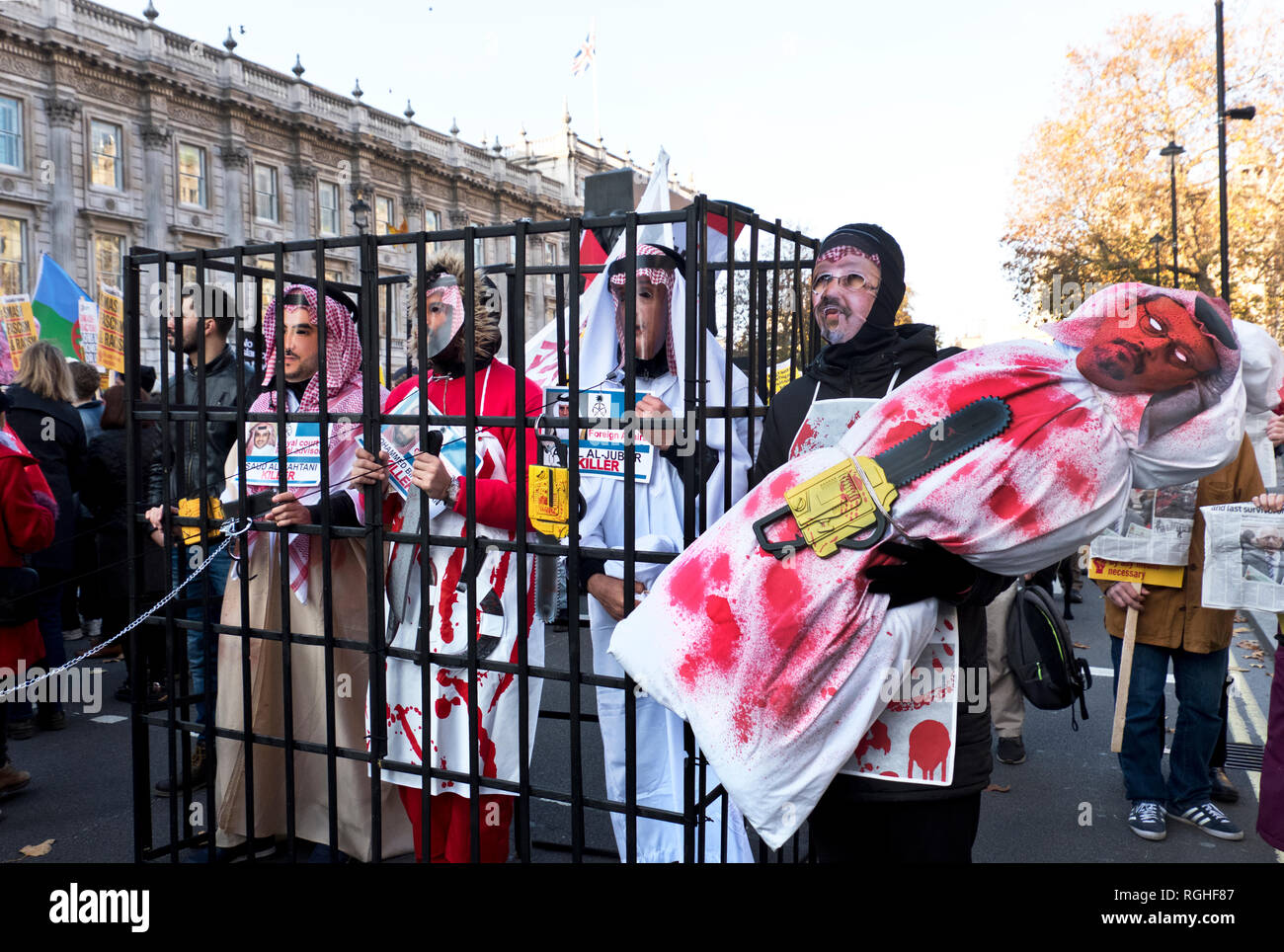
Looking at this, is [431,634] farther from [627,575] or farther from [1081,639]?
[1081,639]

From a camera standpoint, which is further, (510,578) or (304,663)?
(304,663)

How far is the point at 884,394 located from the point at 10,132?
97.9 feet

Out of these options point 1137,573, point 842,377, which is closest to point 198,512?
point 842,377

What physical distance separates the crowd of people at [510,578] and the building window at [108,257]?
84.0 feet

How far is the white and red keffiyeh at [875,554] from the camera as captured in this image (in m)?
1.74

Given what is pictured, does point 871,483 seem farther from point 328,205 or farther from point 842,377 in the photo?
point 328,205

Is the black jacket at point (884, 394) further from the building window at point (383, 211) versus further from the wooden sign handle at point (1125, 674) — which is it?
the building window at point (383, 211)

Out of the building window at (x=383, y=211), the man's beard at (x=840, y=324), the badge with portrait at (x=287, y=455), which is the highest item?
the building window at (x=383, y=211)

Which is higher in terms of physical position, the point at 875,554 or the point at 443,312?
the point at 443,312

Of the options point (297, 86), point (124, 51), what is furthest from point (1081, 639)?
point (297, 86)

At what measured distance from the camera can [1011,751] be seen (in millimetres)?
5105

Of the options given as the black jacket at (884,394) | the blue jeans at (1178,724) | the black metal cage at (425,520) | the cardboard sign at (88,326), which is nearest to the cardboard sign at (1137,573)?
the blue jeans at (1178,724)

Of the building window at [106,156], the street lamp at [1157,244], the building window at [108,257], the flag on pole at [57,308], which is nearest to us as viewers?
the flag on pole at [57,308]
